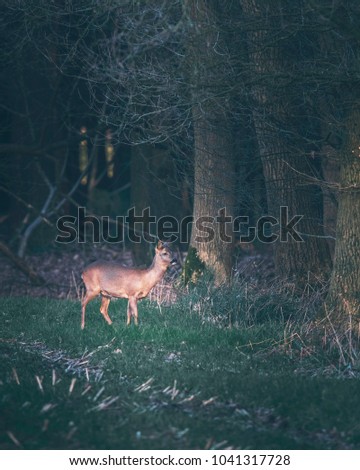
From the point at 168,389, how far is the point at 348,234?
13.2ft

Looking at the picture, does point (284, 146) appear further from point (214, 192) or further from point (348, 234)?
point (348, 234)

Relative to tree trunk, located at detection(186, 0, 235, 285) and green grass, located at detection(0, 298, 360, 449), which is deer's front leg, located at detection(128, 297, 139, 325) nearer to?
green grass, located at detection(0, 298, 360, 449)

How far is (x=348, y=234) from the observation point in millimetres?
11477

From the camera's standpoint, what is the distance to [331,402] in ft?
27.0

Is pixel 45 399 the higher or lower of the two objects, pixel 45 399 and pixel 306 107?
the lower

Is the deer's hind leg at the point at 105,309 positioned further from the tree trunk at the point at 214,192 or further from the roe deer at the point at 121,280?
the tree trunk at the point at 214,192

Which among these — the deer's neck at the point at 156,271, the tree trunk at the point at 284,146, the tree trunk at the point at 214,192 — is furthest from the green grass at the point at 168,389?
the tree trunk at the point at 214,192

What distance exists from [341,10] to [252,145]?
573 cm

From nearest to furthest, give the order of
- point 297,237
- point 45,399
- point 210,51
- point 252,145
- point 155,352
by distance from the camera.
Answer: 1. point 45,399
2. point 155,352
3. point 210,51
4. point 297,237
5. point 252,145
